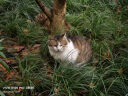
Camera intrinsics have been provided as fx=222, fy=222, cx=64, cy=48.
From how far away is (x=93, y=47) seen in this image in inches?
168

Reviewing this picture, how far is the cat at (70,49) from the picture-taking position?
370 cm

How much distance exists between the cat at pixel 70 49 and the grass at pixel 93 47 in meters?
0.20

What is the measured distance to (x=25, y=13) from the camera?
17.0 ft

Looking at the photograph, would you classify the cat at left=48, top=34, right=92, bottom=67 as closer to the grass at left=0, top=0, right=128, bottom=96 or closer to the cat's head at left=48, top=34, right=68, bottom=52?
the cat's head at left=48, top=34, right=68, bottom=52

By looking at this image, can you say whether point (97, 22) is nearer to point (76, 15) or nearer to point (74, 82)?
point (76, 15)

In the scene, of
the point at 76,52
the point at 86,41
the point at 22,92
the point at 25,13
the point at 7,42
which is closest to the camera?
the point at 22,92

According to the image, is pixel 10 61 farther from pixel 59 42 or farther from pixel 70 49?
pixel 70 49

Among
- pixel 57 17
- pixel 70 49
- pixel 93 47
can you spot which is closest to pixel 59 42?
pixel 70 49

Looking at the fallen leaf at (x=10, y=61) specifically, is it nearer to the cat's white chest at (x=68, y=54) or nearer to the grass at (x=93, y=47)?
the grass at (x=93, y=47)

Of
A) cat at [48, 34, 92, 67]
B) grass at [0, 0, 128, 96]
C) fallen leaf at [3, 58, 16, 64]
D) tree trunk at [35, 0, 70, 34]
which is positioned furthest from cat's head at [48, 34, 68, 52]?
tree trunk at [35, 0, 70, 34]

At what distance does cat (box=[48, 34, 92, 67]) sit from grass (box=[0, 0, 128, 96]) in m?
0.20

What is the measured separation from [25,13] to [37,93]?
8.19 feet

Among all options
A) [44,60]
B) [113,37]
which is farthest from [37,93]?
[113,37]

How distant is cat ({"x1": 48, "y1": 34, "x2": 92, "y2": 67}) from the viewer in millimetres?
3695
